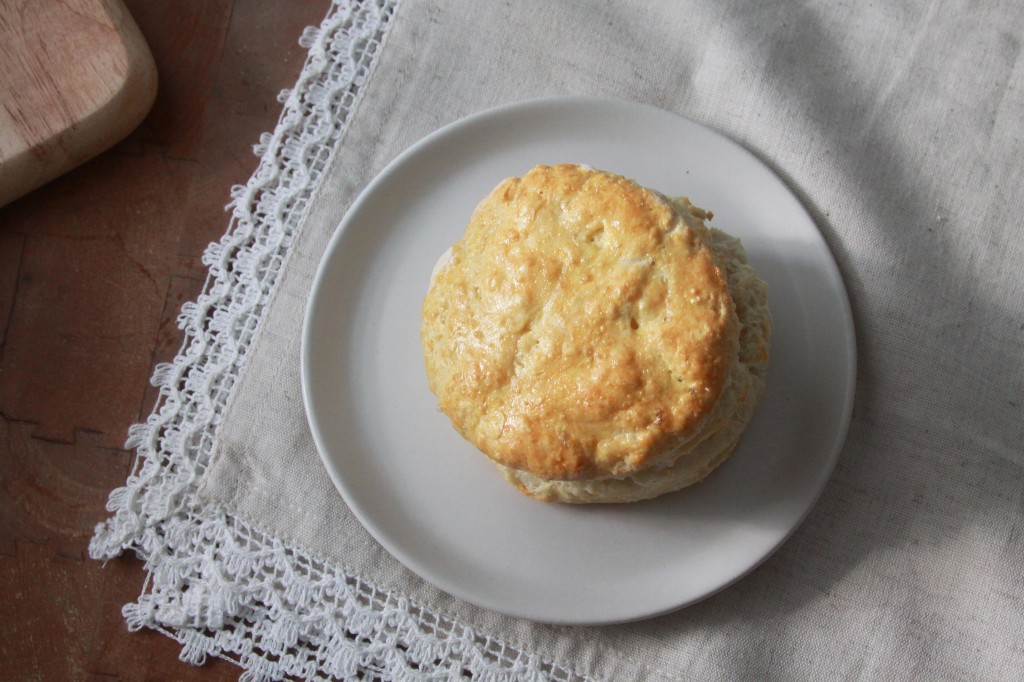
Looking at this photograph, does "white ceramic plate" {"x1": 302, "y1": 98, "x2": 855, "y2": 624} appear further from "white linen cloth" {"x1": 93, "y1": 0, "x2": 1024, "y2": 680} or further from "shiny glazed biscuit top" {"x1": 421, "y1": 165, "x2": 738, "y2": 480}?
"shiny glazed biscuit top" {"x1": 421, "y1": 165, "x2": 738, "y2": 480}

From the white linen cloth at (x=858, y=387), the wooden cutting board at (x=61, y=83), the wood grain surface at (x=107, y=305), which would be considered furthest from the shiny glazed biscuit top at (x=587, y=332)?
the wooden cutting board at (x=61, y=83)

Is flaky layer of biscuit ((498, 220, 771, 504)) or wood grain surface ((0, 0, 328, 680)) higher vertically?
flaky layer of biscuit ((498, 220, 771, 504))

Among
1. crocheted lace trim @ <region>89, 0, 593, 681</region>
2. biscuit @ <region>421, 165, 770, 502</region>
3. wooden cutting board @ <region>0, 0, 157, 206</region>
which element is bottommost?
crocheted lace trim @ <region>89, 0, 593, 681</region>

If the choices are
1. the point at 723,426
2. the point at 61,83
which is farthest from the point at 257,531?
the point at 61,83

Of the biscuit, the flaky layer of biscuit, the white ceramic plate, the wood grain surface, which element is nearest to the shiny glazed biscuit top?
the biscuit

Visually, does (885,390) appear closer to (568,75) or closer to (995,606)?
(995,606)

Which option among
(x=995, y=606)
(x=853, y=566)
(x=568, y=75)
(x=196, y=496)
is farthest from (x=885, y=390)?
(x=196, y=496)

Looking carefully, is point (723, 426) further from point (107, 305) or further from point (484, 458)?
point (107, 305)
